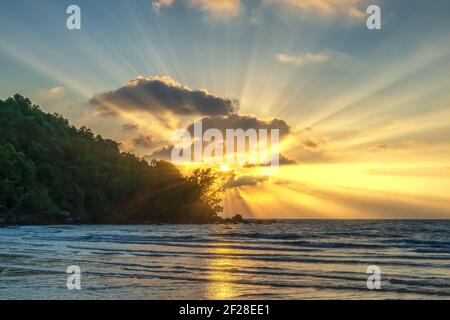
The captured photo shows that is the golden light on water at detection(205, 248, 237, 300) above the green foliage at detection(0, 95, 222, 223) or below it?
below

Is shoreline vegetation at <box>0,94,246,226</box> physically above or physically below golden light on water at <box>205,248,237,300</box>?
above

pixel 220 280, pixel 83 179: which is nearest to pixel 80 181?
pixel 83 179

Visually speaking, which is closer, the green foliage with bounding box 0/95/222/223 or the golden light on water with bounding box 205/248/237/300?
the golden light on water with bounding box 205/248/237/300

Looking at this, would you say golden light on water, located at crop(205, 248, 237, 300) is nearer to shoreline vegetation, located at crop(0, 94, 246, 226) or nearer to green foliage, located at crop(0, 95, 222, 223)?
shoreline vegetation, located at crop(0, 94, 246, 226)

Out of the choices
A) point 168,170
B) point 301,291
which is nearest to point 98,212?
point 168,170

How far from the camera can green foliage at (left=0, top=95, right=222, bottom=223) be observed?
10781 cm

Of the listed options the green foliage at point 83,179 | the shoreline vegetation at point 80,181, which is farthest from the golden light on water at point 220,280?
the green foliage at point 83,179

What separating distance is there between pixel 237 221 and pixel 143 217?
34.5 m

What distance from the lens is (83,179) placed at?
131 meters

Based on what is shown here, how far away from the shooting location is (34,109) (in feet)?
467

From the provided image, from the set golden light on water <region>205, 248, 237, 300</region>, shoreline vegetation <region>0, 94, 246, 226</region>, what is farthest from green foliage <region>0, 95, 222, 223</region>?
golden light on water <region>205, 248, 237, 300</region>

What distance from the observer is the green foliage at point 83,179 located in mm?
107812
